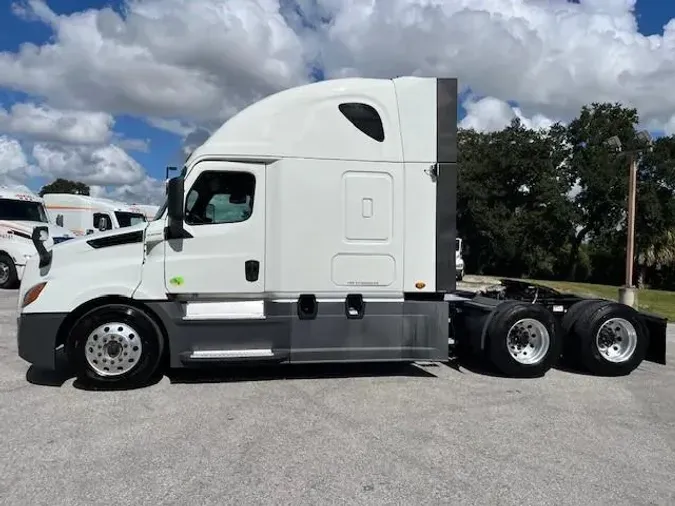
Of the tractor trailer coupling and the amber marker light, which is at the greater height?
the amber marker light

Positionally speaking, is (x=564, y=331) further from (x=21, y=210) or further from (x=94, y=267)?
(x=21, y=210)

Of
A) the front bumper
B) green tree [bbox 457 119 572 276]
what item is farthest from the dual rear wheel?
green tree [bbox 457 119 572 276]

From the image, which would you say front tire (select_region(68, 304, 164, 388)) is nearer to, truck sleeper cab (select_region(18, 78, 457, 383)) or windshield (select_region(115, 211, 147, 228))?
truck sleeper cab (select_region(18, 78, 457, 383))

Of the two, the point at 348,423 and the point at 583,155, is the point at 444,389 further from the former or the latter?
the point at 583,155

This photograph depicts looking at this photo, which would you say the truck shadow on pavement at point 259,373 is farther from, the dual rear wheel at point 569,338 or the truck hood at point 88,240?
the truck hood at point 88,240

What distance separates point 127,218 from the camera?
2539 centimetres

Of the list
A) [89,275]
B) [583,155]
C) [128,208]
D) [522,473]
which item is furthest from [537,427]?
[583,155]

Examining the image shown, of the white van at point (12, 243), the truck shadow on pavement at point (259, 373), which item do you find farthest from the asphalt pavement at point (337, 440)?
the white van at point (12, 243)

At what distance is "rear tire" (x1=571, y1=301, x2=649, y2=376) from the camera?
785 cm

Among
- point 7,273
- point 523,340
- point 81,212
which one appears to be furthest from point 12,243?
point 523,340

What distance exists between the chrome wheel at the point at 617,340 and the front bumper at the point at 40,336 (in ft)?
21.0

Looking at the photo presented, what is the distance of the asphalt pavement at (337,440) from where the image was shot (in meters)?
4.23

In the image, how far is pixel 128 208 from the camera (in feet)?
85.0

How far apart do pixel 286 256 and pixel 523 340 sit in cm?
312
